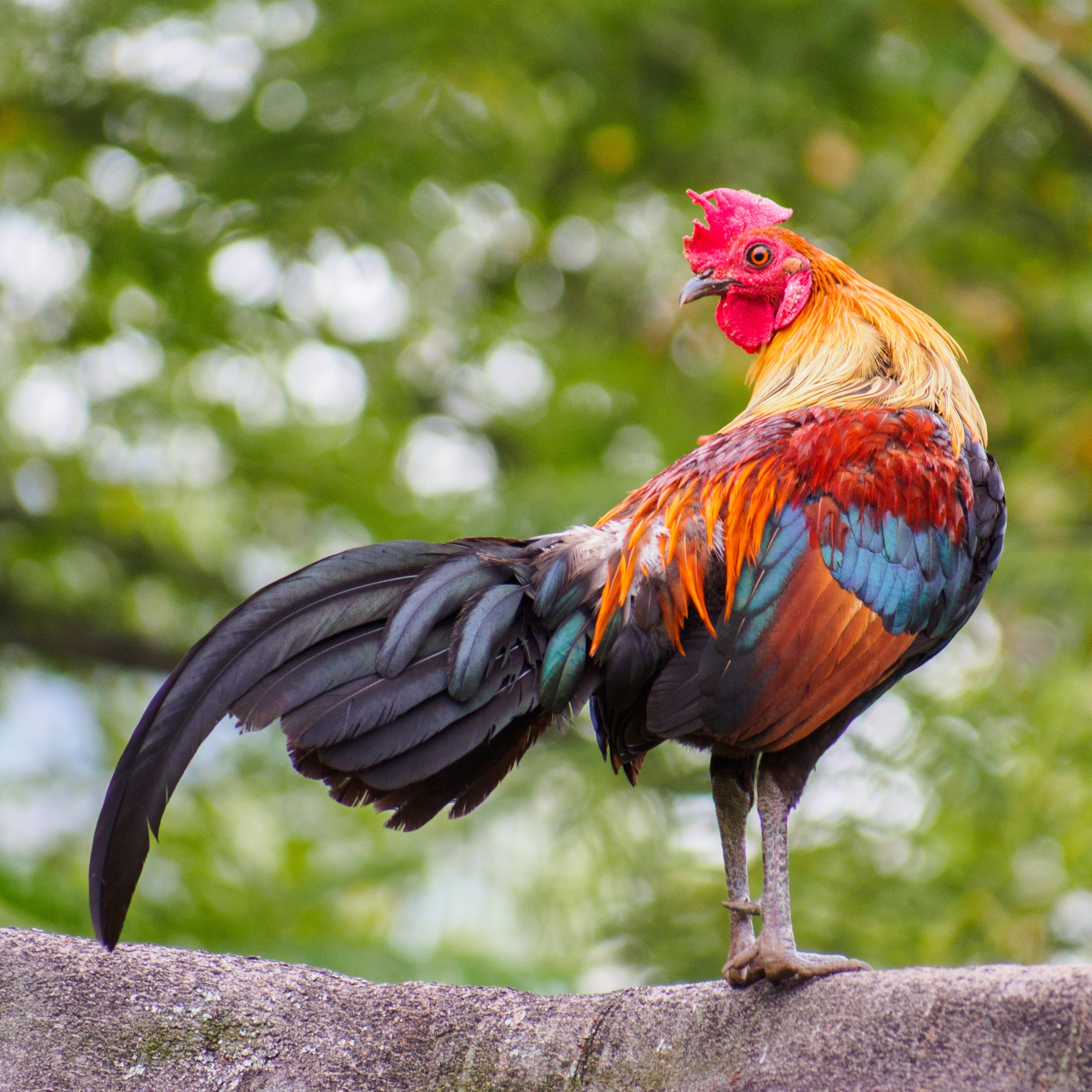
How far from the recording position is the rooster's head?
3033mm

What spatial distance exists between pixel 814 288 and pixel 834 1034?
1.76 m

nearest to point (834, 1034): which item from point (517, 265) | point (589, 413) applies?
point (589, 413)

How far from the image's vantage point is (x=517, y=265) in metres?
9.50

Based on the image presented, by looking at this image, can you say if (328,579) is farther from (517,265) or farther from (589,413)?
(517,265)

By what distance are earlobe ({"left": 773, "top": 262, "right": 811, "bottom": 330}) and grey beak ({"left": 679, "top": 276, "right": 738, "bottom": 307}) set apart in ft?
0.44

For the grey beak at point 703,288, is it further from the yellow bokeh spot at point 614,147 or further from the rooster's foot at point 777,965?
the yellow bokeh spot at point 614,147

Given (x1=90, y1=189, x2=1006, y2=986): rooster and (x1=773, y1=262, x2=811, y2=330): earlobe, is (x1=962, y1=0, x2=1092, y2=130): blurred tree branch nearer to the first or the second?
(x1=773, y1=262, x2=811, y2=330): earlobe

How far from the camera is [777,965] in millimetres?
2371

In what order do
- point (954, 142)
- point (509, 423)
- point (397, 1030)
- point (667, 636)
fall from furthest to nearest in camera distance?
point (509, 423), point (954, 142), point (397, 1030), point (667, 636)

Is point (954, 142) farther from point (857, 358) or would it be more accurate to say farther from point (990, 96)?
point (857, 358)

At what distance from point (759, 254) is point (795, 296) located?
0.14 meters

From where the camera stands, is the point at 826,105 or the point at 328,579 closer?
the point at 328,579

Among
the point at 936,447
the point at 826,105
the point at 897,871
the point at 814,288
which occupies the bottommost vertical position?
the point at 897,871

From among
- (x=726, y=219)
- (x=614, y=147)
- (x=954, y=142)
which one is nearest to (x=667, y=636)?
(x=726, y=219)
